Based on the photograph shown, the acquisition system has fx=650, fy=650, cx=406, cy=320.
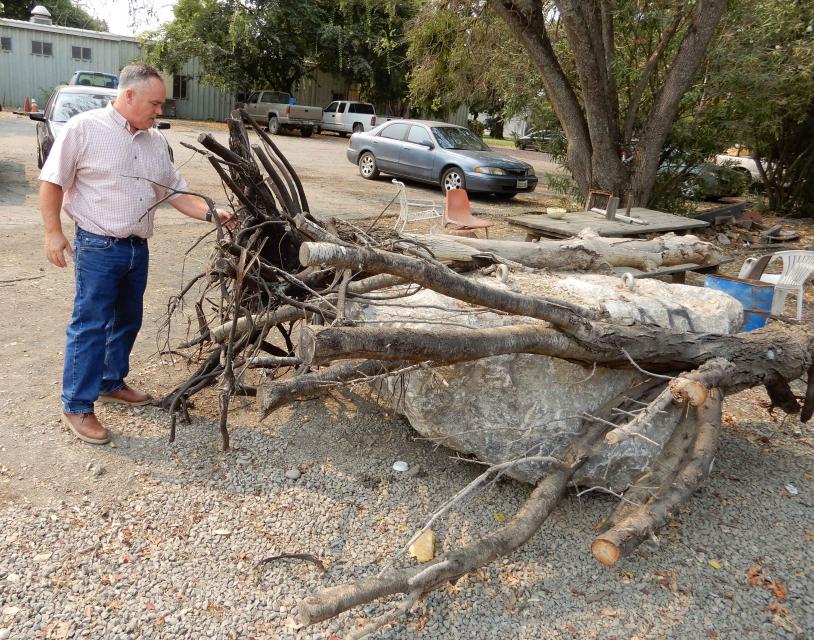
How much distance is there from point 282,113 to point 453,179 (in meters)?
14.2

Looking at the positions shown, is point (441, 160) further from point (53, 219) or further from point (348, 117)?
point (348, 117)

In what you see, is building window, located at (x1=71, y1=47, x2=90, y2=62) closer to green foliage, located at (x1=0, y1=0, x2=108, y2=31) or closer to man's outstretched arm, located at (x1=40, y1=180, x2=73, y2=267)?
green foliage, located at (x1=0, y1=0, x2=108, y2=31)

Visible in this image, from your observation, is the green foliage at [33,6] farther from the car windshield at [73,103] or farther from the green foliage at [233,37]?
the car windshield at [73,103]

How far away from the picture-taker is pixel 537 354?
317 centimetres

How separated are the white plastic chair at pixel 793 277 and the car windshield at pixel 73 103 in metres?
9.61

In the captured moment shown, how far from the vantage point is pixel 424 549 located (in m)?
2.82

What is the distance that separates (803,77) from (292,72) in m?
22.4

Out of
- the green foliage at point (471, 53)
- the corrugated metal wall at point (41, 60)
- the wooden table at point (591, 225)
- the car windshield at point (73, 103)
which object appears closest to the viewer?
the wooden table at point (591, 225)

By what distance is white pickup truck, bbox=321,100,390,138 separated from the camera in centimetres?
2666

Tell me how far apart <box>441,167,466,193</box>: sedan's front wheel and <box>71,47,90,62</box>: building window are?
67.9 ft

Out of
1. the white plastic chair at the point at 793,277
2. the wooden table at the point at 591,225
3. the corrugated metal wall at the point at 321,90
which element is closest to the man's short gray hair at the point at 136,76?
the wooden table at the point at 591,225

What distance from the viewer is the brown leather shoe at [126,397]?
150 inches

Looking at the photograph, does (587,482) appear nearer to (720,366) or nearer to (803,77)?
(720,366)

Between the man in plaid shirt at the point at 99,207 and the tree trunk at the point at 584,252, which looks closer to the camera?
the man in plaid shirt at the point at 99,207
